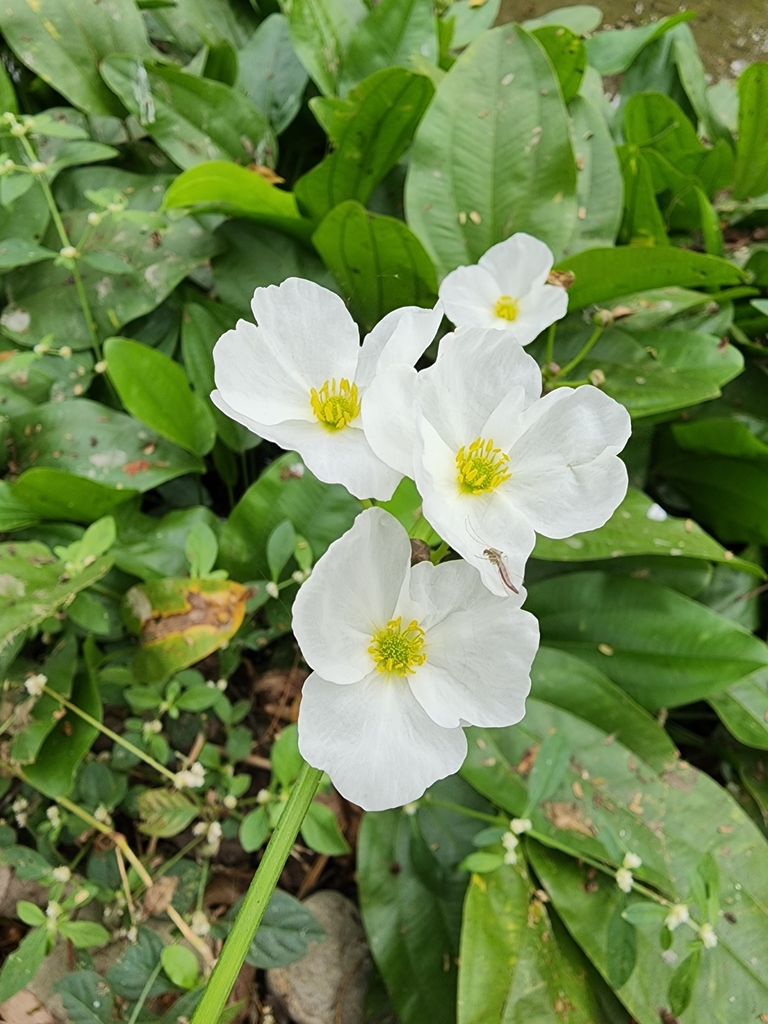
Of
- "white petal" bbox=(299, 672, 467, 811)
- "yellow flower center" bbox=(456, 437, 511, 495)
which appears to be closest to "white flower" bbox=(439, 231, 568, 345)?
"yellow flower center" bbox=(456, 437, 511, 495)

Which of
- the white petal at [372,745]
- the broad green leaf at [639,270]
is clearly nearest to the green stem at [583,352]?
the broad green leaf at [639,270]

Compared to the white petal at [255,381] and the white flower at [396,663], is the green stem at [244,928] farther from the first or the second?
the white petal at [255,381]

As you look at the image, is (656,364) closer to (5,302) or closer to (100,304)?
(100,304)

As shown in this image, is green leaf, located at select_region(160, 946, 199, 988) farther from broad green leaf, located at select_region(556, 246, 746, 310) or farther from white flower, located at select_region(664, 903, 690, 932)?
broad green leaf, located at select_region(556, 246, 746, 310)

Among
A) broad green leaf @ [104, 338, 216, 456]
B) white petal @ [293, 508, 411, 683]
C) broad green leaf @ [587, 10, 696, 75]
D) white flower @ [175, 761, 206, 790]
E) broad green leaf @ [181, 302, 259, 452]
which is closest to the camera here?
white petal @ [293, 508, 411, 683]

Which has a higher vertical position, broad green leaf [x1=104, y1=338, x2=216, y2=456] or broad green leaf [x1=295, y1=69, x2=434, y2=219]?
broad green leaf [x1=295, y1=69, x2=434, y2=219]
